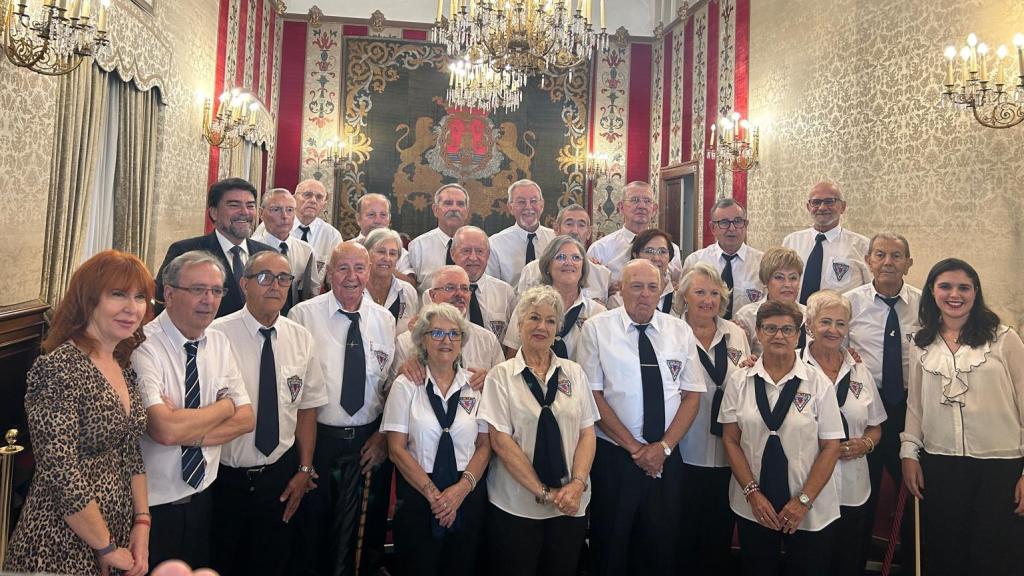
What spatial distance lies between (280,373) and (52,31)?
1966mm

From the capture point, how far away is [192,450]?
231cm

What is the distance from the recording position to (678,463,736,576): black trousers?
322 cm

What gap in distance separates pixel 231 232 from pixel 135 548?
200 centimetres

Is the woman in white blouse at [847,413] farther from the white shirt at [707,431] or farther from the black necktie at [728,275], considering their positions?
the black necktie at [728,275]

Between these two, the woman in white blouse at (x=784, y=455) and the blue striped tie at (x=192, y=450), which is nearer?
the blue striped tie at (x=192, y=450)

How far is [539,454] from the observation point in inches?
108

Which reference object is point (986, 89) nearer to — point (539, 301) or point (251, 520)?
point (539, 301)

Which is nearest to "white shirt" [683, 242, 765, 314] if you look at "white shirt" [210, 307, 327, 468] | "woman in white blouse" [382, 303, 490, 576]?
"woman in white blouse" [382, 303, 490, 576]

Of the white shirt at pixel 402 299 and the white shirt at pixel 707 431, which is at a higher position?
the white shirt at pixel 402 299

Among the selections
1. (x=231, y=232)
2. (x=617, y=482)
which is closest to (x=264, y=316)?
(x=231, y=232)

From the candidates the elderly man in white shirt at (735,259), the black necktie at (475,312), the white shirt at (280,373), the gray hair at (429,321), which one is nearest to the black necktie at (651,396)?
the gray hair at (429,321)

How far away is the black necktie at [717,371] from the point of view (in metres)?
3.15

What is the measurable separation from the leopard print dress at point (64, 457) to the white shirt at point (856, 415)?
9.09ft

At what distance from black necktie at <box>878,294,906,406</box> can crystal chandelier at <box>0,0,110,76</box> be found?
434cm
